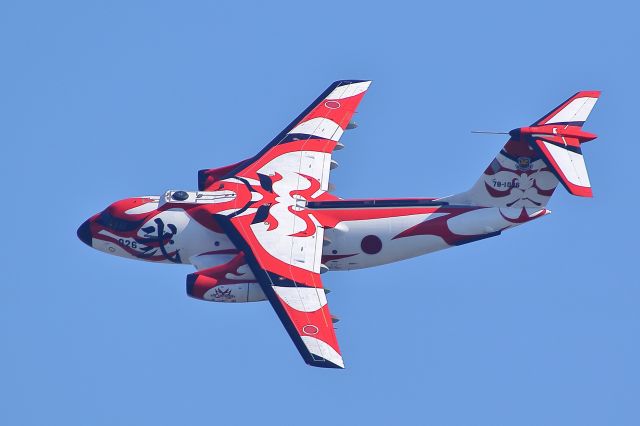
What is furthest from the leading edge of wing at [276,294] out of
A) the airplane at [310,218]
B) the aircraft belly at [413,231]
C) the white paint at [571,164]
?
the white paint at [571,164]

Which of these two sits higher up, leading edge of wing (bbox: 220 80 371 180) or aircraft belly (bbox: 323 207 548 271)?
leading edge of wing (bbox: 220 80 371 180)

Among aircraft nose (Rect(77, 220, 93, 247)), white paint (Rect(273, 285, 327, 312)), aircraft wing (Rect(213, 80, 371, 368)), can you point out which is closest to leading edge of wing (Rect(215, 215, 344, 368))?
aircraft wing (Rect(213, 80, 371, 368))

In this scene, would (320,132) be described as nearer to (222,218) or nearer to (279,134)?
(279,134)

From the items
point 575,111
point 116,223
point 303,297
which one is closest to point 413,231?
point 303,297

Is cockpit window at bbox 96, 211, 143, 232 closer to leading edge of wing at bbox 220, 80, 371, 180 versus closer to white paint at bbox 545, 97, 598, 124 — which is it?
leading edge of wing at bbox 220, 80, 371, 180

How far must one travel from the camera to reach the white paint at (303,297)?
82.9 metres

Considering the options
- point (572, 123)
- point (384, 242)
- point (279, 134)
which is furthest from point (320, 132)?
point (572, 123)

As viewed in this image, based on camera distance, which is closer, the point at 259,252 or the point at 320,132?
the point at 259,252

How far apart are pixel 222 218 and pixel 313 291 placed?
738 cm

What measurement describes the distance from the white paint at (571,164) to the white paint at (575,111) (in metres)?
2.50

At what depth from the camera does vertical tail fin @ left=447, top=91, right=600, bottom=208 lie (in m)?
86.4

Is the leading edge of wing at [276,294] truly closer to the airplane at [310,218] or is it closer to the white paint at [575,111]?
the airplane at [310,218]

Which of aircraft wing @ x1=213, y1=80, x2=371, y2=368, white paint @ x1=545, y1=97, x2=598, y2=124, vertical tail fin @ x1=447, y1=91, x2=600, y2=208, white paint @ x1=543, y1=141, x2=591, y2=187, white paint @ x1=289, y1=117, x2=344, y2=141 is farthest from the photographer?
white paint @ x1=289, y1=117, x2=344, y2=141

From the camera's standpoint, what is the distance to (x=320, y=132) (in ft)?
311
